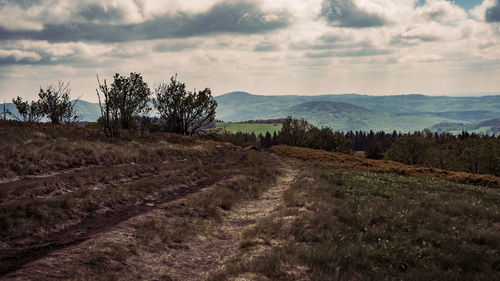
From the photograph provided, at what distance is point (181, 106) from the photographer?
64.2 metres

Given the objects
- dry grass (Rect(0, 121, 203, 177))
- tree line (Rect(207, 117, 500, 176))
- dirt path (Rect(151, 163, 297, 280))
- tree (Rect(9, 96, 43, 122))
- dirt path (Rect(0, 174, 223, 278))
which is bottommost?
tree line (Rect(207, 117, 500, 176))

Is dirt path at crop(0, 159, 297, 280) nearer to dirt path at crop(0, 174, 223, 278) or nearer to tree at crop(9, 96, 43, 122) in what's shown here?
dirt path at crop(0, 174, 223, 278)

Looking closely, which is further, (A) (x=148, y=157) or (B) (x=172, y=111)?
(B) (x=172, y=111)

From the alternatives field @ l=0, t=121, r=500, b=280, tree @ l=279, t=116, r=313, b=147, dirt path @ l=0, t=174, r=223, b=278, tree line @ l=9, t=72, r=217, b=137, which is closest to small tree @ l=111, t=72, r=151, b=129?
tree line @ l=9, t=72, r=217, b=137

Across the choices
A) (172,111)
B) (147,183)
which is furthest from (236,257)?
(172,111)

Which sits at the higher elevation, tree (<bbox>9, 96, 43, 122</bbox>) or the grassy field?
tree (<bbox>9, 96, 43, 122</bbox>)

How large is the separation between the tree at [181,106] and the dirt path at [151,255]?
5224 centimetres

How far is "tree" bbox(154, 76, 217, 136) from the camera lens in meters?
63.4

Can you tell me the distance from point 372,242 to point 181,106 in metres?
58.4

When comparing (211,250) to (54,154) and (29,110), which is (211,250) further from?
(29,110)

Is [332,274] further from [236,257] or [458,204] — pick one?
[458,204]

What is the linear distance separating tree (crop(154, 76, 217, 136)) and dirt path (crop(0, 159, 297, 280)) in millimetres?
52243

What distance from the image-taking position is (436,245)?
32.2ft

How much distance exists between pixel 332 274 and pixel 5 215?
417 inches
